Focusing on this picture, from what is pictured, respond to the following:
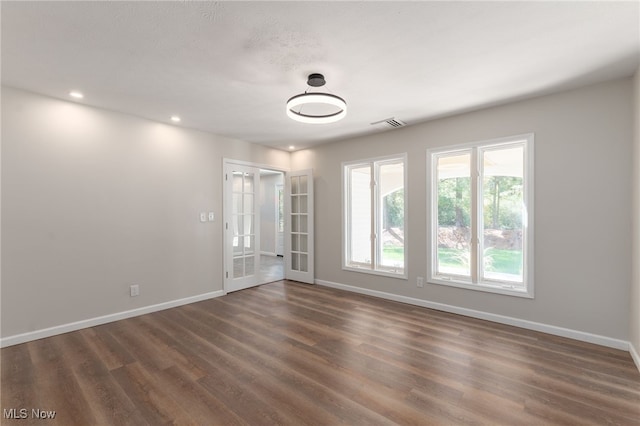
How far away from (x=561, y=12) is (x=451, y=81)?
102 centimetres

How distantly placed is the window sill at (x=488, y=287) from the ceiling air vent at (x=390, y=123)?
2.27m

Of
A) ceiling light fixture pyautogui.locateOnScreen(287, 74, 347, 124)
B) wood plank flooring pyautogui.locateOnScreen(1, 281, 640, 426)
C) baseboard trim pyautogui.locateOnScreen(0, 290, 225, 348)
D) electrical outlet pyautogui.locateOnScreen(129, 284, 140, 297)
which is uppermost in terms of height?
ceiling light fixture pyautogui.locateOnScreen(287, 74, 347, 124)

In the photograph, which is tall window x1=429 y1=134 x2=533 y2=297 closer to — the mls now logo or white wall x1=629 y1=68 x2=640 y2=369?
white wall x1=629 y1=68 x2=640 y2=369

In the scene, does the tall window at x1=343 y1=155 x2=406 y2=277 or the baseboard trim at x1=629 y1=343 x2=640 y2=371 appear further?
the tall window at x1=343 y1=155 x2=406 y2=277

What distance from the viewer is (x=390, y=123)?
164 inches

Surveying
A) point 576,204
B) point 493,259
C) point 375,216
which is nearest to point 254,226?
point 375,216

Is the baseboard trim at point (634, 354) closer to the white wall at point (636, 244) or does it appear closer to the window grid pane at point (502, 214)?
the white wall at point (636, 244)

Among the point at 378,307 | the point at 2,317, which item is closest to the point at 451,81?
the point at 378,307

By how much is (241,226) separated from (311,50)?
343 cm

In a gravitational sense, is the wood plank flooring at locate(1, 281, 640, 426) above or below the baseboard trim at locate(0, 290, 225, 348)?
below

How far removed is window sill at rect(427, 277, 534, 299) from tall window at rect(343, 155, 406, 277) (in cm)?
55

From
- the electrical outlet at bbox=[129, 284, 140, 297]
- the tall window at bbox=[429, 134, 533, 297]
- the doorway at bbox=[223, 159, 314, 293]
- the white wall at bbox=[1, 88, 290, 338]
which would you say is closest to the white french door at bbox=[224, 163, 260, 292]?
the doorway at bbox=[223, 159, 314, 293]

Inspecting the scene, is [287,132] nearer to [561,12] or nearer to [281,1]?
[281,1]

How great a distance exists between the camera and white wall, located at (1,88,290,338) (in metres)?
3.00
